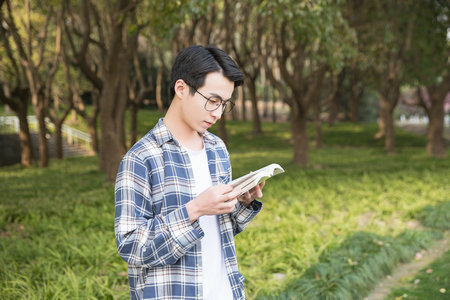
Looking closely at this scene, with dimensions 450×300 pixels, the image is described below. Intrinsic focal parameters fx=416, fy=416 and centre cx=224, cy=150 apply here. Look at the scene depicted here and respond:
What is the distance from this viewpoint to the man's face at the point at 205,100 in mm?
1833

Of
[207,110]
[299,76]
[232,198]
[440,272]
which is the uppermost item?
[299,76]

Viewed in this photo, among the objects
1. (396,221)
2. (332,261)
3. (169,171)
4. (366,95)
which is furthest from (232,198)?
(366,95)

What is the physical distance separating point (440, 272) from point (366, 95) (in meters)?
32.1

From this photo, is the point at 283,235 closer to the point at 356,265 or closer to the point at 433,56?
the point at 356,265

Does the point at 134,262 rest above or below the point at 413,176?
above

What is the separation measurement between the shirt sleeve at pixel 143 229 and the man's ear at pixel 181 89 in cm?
37

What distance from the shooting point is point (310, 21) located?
7.83m

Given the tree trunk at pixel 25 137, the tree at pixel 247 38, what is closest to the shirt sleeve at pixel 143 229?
the tree at pixel 247 38

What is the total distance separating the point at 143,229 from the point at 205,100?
615 mm

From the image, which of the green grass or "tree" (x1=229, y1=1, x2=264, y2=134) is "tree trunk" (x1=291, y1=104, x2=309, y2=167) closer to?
"tree" (x1=229, y1=1, x2=264, y2=134)

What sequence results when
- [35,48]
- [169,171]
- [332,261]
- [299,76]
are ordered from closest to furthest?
[169,171]
[332,261]
[299,76]
[35,48]

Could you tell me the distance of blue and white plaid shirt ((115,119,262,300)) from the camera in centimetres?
164

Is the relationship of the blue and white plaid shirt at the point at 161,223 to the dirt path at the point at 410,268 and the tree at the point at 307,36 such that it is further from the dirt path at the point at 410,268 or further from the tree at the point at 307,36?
the tree at the point at 307,36

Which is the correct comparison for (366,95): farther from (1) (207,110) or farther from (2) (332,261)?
(1) (207,110)
